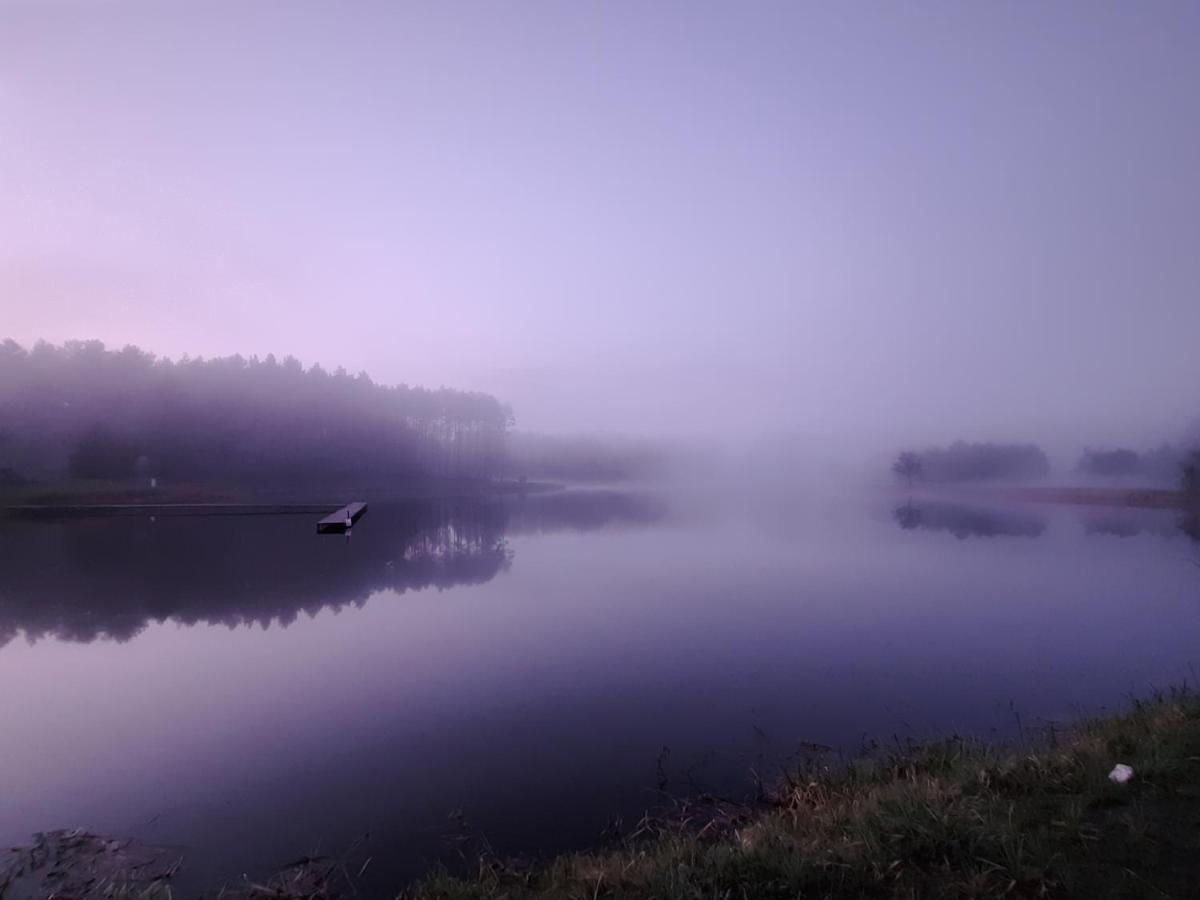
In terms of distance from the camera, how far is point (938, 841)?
377 cm

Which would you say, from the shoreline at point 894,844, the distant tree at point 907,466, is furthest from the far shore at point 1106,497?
the shoreline at point 894,844

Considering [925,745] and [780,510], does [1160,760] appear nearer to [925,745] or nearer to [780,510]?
[925,745]

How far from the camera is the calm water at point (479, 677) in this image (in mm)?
5648

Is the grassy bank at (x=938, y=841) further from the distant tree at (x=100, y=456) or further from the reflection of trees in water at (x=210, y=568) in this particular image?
the distant tree at (x=100, y=456)

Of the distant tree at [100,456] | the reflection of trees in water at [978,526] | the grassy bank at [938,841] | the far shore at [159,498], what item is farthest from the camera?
the distant tree at [100,456]

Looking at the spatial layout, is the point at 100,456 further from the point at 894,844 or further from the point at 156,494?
the point at 894,844

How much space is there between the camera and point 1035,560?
21641 millimetres

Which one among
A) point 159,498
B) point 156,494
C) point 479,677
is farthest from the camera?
point 156,494

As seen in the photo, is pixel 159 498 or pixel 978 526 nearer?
pixel 978 526

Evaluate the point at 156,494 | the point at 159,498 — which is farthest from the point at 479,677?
Answer: the point at 156,494

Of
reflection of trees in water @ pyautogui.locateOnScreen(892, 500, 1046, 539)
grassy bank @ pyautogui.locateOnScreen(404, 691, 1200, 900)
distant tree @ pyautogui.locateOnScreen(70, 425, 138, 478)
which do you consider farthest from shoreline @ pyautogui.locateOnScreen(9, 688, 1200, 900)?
distant tree @ pyautogui.locateOnScreen(70, 425, 138, 478)

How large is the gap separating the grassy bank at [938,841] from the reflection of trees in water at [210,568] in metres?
9.58

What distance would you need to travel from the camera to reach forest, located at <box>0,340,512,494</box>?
46.7 m

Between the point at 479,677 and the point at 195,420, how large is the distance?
5394 cm
